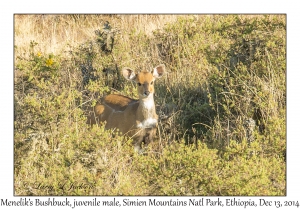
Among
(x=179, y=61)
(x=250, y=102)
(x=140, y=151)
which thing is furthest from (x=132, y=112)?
(x=179, y=61)

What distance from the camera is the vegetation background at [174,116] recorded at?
7.26 m

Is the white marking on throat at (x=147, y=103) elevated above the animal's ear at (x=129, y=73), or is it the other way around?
the animal's ear at (x=129, y=73)

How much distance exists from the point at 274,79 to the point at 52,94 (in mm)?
3259

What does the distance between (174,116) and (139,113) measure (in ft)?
2.70

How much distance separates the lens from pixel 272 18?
995 centimetres

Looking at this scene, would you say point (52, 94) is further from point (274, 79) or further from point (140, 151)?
point (274, 79)

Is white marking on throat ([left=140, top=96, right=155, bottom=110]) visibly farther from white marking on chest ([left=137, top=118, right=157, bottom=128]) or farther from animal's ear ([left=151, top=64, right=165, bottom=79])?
→ animal's ear ([left=151, top=64, right=165, bottom=79])

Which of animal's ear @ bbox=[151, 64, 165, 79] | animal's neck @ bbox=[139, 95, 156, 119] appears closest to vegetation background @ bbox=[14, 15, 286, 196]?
animal's neck @ bbox=[139, 95, 156, 119]

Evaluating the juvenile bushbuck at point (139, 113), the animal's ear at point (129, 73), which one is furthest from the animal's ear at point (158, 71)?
the animal's ear at point (129, 73)

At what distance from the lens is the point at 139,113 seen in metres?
8.77

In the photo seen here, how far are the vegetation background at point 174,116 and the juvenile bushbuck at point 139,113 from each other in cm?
21

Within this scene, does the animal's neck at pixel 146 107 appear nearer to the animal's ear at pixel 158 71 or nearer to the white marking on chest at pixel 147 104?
the white marking on chest at pixel 147 104

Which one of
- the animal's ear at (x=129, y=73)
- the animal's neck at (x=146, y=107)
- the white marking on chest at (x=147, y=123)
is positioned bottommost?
the white marking on chest at (x=147, y=123)

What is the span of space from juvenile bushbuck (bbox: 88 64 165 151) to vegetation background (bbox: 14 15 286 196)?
0.21 metres
